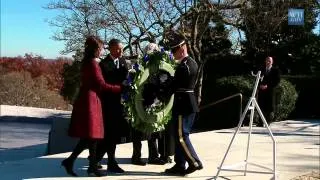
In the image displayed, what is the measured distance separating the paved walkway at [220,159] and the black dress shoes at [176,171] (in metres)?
0.11

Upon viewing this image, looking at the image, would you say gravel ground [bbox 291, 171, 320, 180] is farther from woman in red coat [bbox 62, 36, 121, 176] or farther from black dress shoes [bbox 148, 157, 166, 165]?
woman in red coat [bbox 62, 36, 121, 176]

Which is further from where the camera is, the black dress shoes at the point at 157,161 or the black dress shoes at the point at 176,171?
the black dress shoes at the point at 157,161

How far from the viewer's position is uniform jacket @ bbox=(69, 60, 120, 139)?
6723mm

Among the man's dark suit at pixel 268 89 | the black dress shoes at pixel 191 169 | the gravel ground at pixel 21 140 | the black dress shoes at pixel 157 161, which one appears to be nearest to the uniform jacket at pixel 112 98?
the black dress shoes at pixel 157 161

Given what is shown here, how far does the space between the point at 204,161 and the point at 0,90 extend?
58.7ft

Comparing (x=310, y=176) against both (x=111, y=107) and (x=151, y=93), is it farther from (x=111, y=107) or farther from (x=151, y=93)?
(x=111, y=107)

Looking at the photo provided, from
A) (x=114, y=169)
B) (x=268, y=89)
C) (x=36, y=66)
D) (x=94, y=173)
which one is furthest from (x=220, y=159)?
(x=36, y=66)

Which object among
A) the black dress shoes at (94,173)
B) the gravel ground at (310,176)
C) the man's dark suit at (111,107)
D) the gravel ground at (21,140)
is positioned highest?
the man's dark suit at (111,107)

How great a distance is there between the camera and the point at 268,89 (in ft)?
42.5

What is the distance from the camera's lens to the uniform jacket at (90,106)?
672 cm

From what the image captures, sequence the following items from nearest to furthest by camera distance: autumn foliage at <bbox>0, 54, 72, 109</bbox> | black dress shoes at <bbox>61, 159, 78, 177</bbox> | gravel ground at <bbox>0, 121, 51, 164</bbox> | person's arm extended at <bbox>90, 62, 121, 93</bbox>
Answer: person's arm extended at <bbox>90, 62, 121, 93</bbox>
black dress shoes at <bbox>61, 159, 78, 177</bbox>
gravel ground at <bbox>0, 121, 51, 164</bbox>
autumn foliage at <bbox>0, 54, 72, 109</bbox>

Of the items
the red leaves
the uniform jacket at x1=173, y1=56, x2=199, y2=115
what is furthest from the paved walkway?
the red leaves

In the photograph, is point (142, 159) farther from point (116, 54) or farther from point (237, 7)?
point (237, 7)

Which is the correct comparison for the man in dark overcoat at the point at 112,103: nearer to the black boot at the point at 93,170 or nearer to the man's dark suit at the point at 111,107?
the man's dark suit at the point at 111,107
